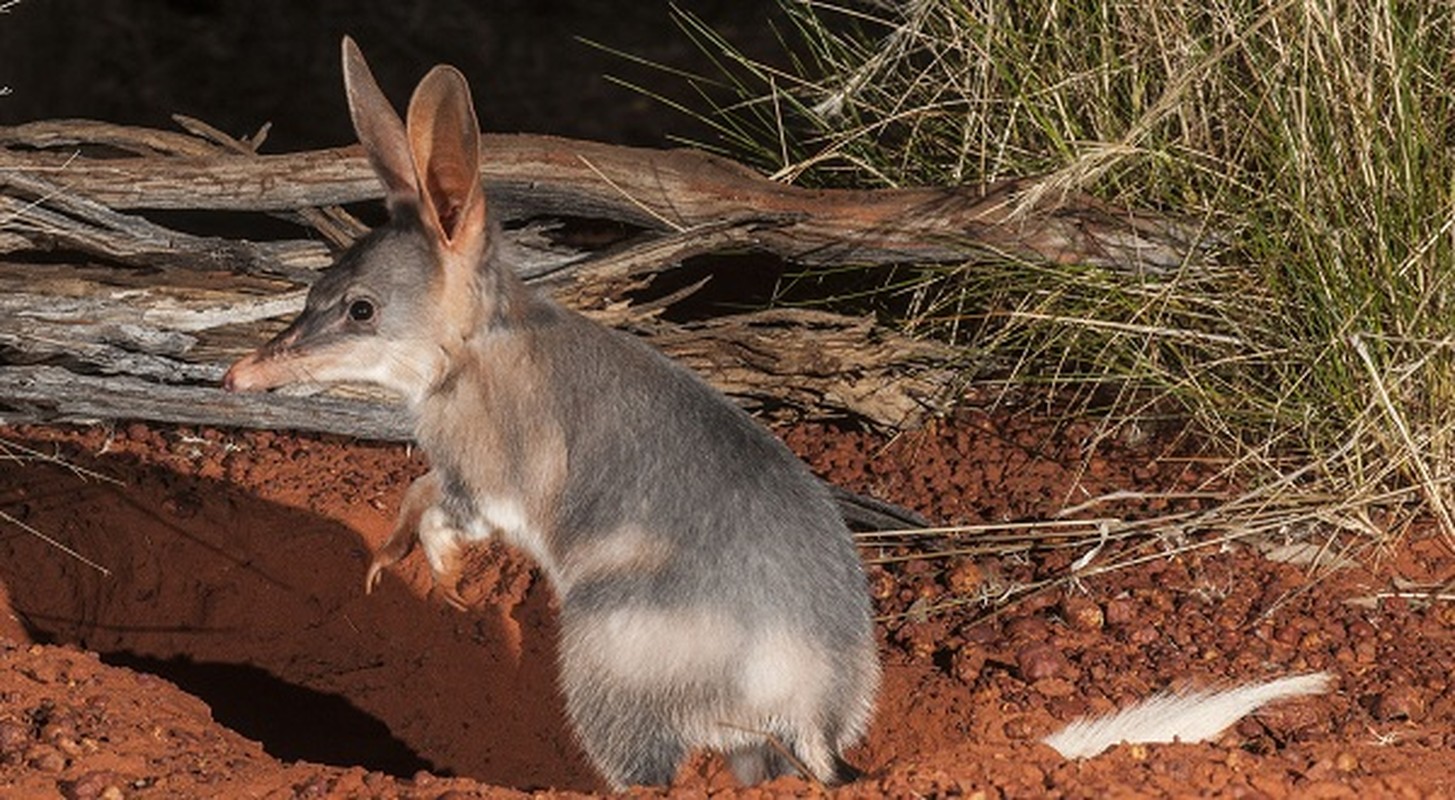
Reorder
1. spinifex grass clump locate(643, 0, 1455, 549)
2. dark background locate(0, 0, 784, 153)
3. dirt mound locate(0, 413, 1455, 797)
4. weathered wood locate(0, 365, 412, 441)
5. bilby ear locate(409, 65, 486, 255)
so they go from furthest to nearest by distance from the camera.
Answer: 1. dark background locate(0, 0, 784, 153)
2. weathered wood locate(0, 365, 412, 441)
3. spinifex grass clump locate(643, 0, 1455, 549)
4. dirt mound locate(0, 413, 1455, 797)
5. bilby ear locate(409, 65, 486, 255)

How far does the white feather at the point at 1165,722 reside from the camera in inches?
201

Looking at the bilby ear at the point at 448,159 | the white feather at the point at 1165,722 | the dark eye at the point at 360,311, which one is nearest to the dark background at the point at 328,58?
the dark eye at the point at 360,311

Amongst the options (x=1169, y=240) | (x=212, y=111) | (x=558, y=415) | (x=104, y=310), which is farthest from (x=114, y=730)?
(x=212, y=111)

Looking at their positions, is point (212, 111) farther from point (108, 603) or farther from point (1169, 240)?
point (1169, 240)

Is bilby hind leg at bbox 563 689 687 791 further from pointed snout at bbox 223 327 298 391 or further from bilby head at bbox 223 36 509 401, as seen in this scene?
pointed snout at bbox 223 327 298 391

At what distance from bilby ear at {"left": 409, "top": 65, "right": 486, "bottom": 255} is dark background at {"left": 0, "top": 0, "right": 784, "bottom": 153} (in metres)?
4.59

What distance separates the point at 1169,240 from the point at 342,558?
2.66 m

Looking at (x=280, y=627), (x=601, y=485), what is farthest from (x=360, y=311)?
(x=280, y=627)

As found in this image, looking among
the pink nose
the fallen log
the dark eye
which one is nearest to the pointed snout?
the pink nose

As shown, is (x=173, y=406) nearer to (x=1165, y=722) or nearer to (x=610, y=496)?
(x=610, y=496)

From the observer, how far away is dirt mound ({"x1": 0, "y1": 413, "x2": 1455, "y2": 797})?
5426 mm

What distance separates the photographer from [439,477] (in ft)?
17.5

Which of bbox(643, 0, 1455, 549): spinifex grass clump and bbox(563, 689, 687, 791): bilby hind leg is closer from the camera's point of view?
bbox(563, 689, 687, 791): bilby hind leg

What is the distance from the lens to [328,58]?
9.91 meters
